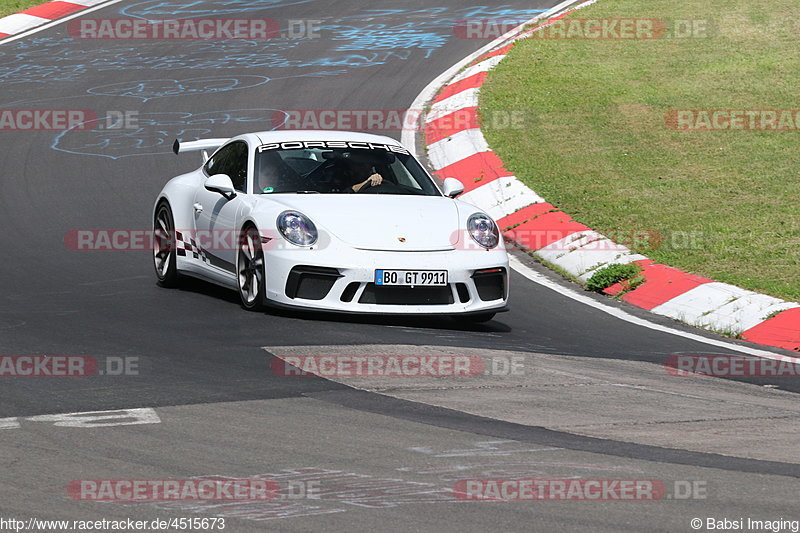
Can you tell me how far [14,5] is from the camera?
24797 millimetres

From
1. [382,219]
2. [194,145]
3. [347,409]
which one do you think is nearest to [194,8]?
[194,145]

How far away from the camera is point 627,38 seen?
826 inches

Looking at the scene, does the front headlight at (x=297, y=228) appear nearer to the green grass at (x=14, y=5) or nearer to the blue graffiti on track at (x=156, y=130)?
the blue graffiti on track at (x=156, y=130)

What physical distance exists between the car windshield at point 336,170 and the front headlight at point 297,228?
2.37ft

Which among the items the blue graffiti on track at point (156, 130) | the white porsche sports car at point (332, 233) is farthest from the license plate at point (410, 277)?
the blue graffiti on track at point (156, 130)

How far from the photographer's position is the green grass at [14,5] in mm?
24359

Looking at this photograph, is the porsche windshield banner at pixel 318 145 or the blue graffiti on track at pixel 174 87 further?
the blue graffiti on track at pixel 174 87

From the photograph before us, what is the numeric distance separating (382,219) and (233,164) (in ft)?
5.82

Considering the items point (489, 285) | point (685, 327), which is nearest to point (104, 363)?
→ point (489, 285)

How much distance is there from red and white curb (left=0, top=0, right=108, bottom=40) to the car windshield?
14241 mm

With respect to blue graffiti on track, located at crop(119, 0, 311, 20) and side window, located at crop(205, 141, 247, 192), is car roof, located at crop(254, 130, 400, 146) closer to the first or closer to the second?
side window, located at crop(205, 141, 247, 192)

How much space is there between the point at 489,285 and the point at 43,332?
3.16 metres

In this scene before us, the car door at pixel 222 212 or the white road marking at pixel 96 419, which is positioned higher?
the car door at pixel 222 212

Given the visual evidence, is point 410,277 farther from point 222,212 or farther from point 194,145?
point 194,145
